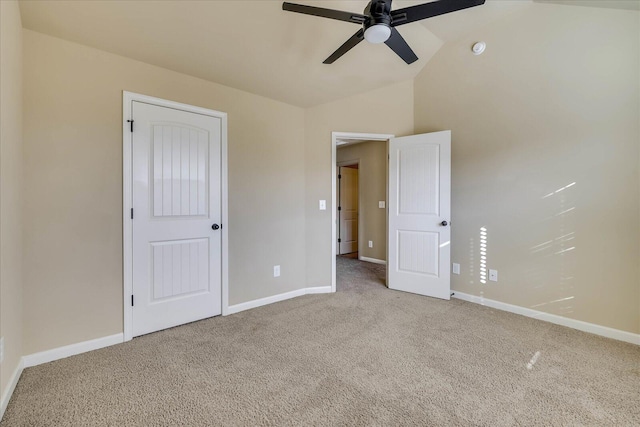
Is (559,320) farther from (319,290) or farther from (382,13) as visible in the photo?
(382,13)

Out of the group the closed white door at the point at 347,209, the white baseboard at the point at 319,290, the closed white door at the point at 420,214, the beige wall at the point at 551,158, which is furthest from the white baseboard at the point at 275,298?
the closed white door at the point at 347,209

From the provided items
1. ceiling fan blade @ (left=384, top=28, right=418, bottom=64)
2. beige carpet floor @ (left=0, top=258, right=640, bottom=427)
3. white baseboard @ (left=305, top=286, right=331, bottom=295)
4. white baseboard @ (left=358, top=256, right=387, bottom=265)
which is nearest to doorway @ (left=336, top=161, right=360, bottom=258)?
white baseboard @ (left=358, top=256, right=387, bottom=265)

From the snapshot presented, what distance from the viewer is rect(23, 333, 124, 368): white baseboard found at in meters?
1.94

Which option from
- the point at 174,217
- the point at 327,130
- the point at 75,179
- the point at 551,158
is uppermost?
the point at 327,130

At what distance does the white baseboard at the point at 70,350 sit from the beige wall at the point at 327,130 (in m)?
2.02

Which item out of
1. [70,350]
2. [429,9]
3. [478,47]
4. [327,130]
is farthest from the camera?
[327,130]

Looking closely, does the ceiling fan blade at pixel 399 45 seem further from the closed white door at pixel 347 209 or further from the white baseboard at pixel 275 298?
the closed white door at pixel 347 209

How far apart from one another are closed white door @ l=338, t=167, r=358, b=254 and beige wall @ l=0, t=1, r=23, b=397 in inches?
199

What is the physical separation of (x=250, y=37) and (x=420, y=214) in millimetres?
2562

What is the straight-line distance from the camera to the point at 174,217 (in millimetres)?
2557

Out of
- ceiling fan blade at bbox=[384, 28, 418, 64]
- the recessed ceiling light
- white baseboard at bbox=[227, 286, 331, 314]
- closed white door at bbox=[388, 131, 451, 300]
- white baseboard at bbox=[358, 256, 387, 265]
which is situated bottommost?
white baseboard at bbox=[227, 286, 331, 314]

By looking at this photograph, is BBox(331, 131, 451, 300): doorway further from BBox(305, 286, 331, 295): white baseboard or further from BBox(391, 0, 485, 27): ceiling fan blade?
BBox(391, 0, 485, 27): ceiling fan blade

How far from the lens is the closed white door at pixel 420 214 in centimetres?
322

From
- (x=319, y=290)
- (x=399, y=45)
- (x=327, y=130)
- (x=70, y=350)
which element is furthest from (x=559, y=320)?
(x=70, y=350)
